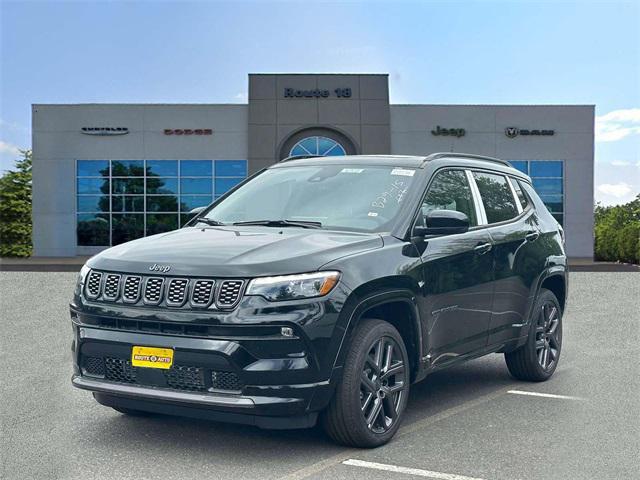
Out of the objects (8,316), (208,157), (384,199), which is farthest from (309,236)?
(208,157)

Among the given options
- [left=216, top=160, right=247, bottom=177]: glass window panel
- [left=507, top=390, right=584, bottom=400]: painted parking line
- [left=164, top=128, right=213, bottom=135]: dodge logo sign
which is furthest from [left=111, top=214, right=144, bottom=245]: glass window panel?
[left=507, top=390, right=584, bottom=400]: painted parking line

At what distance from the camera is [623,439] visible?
5402 mm

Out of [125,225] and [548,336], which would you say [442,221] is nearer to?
[548,336]

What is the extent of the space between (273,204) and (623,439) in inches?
119

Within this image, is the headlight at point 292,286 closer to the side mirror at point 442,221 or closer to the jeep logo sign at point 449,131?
the side mirror at point 442,221

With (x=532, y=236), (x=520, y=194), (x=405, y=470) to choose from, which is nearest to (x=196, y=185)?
(x=520, y=194)

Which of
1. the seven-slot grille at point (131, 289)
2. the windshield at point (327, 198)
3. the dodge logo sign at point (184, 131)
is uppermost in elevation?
the dodge logo sign at point (184, 131)

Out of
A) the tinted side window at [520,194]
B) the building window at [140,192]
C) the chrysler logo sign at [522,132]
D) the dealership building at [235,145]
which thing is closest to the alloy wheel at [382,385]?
Result: the tinted side window at [520,194]

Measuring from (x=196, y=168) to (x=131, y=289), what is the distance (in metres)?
32.4

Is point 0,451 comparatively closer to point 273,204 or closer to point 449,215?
point 273,204

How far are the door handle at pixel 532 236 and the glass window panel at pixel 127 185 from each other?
3105cm

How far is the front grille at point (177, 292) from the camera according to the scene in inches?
179

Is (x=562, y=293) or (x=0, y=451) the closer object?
(x=0, y=451)

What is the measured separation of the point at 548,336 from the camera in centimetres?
755
